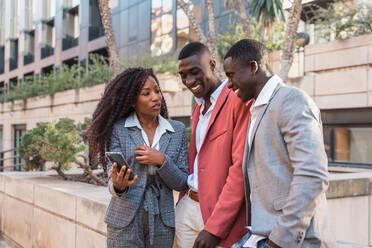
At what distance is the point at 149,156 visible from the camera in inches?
104

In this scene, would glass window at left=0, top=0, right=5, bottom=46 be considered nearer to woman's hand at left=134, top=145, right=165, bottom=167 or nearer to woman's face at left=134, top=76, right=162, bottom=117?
woman's face at left=134, top=76, right=162, bottom=117

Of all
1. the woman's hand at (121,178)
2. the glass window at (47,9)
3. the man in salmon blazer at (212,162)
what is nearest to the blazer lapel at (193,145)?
the man in salmon blazer at (212,162)

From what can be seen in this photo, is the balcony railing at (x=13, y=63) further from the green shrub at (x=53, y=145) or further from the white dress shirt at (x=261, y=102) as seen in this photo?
the white dress shirt at (x=261, y=102)

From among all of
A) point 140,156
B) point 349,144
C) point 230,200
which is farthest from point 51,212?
point 349,144

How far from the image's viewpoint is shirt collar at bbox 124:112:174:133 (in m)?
2.84

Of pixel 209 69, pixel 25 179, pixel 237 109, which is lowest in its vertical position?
pixel 25 179

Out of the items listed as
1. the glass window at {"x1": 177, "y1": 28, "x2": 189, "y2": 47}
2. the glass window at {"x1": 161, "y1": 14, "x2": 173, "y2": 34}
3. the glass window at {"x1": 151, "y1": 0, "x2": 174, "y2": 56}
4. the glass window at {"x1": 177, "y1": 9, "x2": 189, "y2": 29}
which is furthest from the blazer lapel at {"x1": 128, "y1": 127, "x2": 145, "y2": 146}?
the glass window at {"x1": 161, "y1": 14, "x2": 173, "y2": 34}

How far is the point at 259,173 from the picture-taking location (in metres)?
2.02

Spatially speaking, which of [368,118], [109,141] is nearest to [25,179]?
[109,141]

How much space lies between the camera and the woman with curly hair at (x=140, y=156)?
2678 mm

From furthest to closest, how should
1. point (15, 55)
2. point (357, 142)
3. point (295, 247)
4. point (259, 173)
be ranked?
point (15, 55) → point (357, 142) → point (259, 173) → point (295, 247)

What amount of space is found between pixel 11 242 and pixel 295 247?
6569 mm

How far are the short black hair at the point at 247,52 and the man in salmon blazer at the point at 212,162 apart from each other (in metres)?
0.35

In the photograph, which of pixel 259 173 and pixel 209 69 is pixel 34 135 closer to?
pixel 209 69
